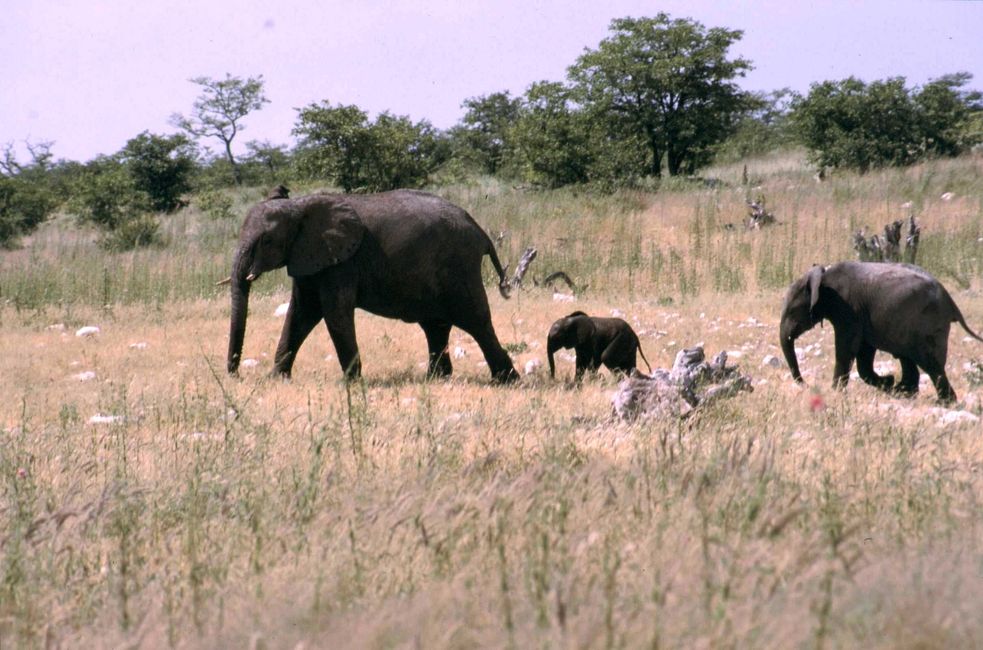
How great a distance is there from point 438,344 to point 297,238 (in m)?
1.75

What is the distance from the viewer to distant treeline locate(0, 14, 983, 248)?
26.7 meters

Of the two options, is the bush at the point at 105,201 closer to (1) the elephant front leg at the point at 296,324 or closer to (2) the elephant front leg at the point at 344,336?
(1) the elephant front leg at the point at 296,324

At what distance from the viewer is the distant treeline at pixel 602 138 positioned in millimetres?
26672

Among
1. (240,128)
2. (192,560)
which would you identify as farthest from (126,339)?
(240,128)

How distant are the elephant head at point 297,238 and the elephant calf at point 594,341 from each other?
2049mm

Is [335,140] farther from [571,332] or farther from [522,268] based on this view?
[571,332]

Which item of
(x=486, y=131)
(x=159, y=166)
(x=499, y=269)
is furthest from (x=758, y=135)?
(x=499, y=269)

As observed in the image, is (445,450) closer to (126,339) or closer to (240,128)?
(126,339)

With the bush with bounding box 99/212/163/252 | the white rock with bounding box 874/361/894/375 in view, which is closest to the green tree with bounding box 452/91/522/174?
the bush with bounding box 99/212/163/252

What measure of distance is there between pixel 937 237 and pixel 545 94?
1751cm

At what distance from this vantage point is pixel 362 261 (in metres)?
9.58

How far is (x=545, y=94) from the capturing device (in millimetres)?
33438

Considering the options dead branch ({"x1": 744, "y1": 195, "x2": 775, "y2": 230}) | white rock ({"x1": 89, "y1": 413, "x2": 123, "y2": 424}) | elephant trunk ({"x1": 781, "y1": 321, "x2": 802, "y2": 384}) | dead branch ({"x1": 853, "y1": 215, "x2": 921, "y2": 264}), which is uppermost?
dead branch ({"x1": 744, "y1": 195, "x2": 775, "y2": 230})

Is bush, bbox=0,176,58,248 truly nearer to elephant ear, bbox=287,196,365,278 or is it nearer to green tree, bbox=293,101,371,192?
green tree, bbox=293,101,371,192
